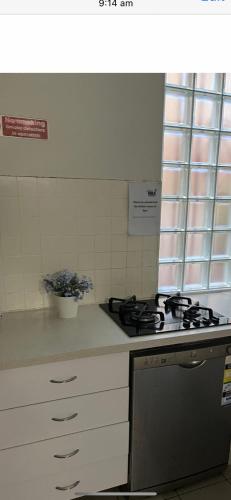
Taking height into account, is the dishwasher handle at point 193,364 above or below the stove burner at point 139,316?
below

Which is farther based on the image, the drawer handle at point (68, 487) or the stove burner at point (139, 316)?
the stove burner at point (139, 316)

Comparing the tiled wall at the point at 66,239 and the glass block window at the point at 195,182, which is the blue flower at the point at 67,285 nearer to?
the tiled wall at the point at 66,239

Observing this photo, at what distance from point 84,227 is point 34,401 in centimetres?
82

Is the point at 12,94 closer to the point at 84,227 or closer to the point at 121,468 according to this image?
the point at 84,227

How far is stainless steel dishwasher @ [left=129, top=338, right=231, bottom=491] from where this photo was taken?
119 centimetres

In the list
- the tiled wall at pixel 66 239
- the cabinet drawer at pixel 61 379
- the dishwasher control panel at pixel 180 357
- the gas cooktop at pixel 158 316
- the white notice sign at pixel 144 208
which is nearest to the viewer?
the cabinet drawer at pixel 61 379

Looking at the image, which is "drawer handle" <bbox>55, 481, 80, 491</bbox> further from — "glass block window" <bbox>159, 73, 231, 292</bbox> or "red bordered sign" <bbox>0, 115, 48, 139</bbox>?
"red bordered sign" <bbox>0, 115, 48, 139</bbox>

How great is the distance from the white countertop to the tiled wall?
0.17m

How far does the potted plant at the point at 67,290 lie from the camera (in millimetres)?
1322

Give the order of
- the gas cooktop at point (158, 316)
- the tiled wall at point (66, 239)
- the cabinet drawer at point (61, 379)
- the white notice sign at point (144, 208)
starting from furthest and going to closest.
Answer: the white notice sign at point (144, 208) < the tiled wall at point (66, 239) < the gas cooktop at point (158, 316) < the cabinet drawer at point (61, 379)
